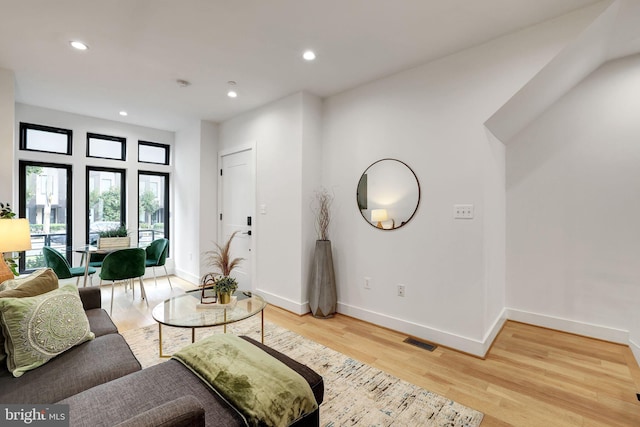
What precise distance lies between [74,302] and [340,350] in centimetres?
198

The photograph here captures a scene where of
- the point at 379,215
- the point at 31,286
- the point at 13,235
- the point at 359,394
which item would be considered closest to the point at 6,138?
the point at 13,235

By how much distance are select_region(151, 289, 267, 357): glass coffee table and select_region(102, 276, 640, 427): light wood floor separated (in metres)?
0.82

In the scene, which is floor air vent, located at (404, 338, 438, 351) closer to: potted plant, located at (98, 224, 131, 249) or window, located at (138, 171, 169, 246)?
potted plant, located at (98, 224, 131, 249)

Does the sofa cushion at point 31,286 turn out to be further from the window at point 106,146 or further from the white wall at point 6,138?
the window at point 106,146

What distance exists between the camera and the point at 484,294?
8.25 feet

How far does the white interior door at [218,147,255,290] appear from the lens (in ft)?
13.8

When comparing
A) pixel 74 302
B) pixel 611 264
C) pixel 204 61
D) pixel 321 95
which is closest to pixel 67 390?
pixel 74 302

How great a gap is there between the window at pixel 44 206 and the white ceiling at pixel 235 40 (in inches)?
43.0

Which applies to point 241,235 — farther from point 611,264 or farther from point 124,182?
point 611,264

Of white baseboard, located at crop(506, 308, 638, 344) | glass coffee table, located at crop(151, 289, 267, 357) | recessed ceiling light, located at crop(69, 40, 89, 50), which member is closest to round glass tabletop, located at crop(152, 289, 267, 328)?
glass coffee table, located at crop(151, 289, 267, 357)

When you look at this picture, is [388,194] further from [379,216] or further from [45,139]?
[45,139]

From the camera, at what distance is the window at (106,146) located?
181 inches

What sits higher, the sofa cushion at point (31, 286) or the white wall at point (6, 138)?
the white wall at point (6, 138)

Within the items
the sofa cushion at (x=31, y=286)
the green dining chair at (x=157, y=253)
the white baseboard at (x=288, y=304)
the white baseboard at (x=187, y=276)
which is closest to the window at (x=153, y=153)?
the green dining chair at (x=157, y=253)
